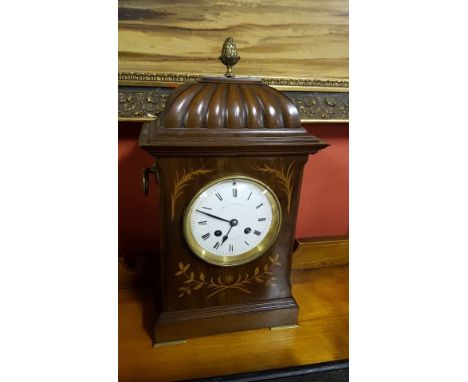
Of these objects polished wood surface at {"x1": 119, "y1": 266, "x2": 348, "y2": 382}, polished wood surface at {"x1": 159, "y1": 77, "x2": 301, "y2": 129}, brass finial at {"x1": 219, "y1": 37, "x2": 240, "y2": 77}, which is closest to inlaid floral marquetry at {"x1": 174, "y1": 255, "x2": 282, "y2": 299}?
polished wood surface at {"x1": 119, "y1": 266, "x2": 348, "y2": 382}

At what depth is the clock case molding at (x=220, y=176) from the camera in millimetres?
644

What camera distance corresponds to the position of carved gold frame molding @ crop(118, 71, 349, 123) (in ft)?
2.93

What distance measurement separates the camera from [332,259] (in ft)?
3.58

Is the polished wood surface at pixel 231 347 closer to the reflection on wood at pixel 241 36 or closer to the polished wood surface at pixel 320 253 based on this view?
the polished wood surface at pixel 320 253

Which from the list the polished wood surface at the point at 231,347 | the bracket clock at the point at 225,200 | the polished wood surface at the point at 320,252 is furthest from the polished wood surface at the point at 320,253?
the bracket clock at the point at 225,200

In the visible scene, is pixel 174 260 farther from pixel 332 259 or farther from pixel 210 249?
pixel 332 259

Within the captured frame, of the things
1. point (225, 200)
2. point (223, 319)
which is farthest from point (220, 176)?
point (223, 319)

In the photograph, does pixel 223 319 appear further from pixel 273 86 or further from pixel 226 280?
pixel 273 86

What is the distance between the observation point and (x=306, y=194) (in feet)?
3.76

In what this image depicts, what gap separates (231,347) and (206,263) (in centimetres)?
18

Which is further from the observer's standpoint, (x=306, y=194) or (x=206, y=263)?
(x=306, y=194)

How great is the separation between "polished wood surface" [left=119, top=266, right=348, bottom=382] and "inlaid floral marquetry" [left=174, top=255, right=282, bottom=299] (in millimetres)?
103

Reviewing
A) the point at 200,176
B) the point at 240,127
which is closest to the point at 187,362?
the point at 200,176

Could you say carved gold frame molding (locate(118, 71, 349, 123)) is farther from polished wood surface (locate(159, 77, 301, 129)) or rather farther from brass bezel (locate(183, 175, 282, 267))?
brass bezel (locate(183, 175, 282, 267))
